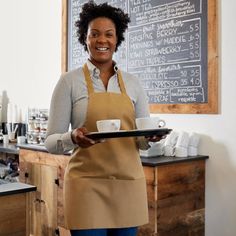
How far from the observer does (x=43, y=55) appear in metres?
3.67

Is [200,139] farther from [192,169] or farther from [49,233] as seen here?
[49,233]

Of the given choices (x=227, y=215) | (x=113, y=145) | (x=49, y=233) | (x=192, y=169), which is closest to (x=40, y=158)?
(x=49, y=233)

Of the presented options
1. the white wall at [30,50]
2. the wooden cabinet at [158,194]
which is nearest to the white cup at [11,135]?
the white wall at [30,50]

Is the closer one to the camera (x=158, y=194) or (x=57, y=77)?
(x=158, y=194)

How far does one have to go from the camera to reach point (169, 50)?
258 cm

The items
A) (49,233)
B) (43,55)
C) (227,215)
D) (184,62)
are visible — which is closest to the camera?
(227,215)

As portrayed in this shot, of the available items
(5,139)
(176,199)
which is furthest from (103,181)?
(5,139)

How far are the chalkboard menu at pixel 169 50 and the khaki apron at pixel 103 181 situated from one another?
114 centimetres

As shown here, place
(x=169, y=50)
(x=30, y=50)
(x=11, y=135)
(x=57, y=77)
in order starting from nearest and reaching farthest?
(x=169, y=50)
(x=57, y=77)
(x=11, y=135)
(x=30, y=50)

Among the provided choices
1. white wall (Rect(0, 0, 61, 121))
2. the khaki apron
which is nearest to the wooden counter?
the khaki apron

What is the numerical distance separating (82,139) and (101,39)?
15.9 inches

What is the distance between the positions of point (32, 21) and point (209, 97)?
2186 millimetres

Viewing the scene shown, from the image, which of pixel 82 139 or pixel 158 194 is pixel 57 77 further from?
pixel 82 139

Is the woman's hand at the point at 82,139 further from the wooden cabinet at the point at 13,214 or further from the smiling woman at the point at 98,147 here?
the wooden cabinet at the point at 13,214
